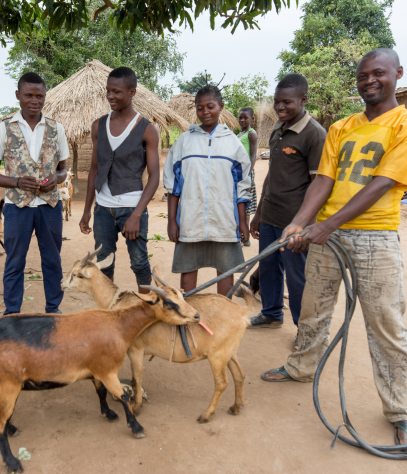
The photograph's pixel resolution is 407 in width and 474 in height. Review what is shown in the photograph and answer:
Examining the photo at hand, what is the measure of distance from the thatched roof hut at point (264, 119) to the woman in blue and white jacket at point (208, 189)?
2093cm

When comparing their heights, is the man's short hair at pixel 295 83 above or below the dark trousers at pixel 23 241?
above

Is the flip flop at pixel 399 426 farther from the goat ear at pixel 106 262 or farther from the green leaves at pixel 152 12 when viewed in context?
the green leaves at pixel 152 12

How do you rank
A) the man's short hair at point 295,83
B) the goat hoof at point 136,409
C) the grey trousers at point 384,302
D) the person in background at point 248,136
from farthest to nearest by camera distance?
the person in background at point 248,136 < the man's short hair at point 295,83 < the goat hoof at point 136,409 < the grey trousers at point 384,302

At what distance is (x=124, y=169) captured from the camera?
3770 mm

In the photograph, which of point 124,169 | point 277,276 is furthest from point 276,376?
point 124,169

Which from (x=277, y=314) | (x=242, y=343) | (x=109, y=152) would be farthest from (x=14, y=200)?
(x=277, y=314)

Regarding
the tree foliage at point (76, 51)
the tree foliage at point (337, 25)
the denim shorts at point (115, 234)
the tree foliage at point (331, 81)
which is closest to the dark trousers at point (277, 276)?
the denim shorts at point (115, 234)

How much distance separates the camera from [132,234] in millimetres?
3717

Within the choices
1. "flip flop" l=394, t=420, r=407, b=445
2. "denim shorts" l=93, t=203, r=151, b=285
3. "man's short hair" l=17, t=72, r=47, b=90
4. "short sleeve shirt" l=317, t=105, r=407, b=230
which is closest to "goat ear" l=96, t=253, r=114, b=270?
"denim shorts" l=93, t=203, r=151, b=285

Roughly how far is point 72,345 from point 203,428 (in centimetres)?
112

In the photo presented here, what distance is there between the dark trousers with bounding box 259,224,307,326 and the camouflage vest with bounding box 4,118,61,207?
85.6 inches

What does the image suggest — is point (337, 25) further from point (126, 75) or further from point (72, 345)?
point (72, 345)

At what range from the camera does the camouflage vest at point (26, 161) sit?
148 inches

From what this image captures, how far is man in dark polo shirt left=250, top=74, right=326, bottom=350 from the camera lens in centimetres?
367
